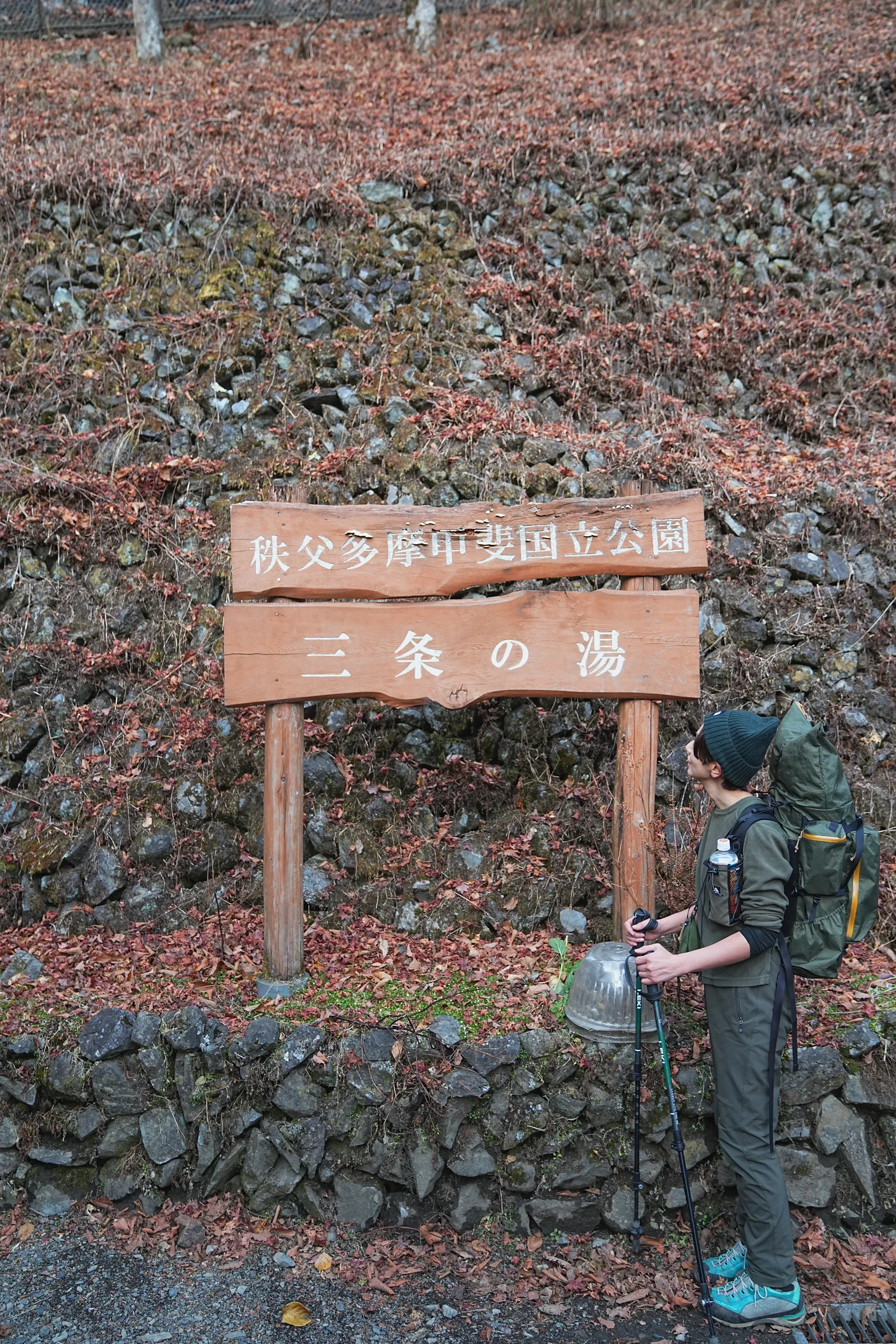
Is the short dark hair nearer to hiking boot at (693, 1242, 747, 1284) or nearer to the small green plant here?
the small green plant

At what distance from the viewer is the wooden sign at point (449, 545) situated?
4.58 m

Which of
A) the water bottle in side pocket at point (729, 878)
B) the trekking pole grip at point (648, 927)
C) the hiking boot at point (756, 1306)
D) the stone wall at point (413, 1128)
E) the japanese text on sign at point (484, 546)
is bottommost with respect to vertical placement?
the hiking boot at point (756, 1306)

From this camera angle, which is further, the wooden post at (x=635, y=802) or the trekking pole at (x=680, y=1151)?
the wooden post at (x=635, y=802)

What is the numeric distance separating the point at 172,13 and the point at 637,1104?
78.3ft

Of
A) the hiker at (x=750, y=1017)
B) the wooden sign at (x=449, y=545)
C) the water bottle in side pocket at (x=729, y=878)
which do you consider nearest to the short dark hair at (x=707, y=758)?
the hiker at (x=750, y=1017)

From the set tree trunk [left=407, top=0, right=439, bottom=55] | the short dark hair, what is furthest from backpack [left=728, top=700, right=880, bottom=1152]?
tree trunk [left=407, top=0, right=439, bottom=55]

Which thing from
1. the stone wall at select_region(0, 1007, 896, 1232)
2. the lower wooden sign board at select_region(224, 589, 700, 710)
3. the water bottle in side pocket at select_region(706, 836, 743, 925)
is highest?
the lower wooden sign board at select_region(224, 589, 700, 710)

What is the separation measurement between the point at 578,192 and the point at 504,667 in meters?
8.33

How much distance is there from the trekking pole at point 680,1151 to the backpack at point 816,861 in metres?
0.36

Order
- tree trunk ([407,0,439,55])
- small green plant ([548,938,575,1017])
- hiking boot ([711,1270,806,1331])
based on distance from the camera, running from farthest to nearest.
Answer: tree trunk ([407,0,439,55]), small green plant ([548,938,575,1017]), hiking boot ([711,1270,806,1331])

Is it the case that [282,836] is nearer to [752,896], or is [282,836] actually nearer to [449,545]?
[449,545]

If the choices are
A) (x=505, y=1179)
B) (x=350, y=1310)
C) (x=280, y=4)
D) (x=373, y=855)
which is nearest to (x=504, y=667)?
(x=373, y=855)

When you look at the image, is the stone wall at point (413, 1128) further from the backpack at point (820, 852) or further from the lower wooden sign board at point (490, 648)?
A: the lower wooden sign board at point (490, 648)

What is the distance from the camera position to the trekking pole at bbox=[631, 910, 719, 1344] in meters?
3.34
